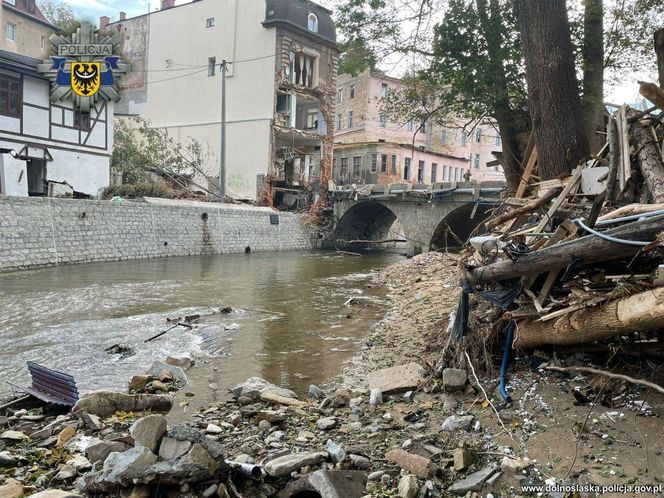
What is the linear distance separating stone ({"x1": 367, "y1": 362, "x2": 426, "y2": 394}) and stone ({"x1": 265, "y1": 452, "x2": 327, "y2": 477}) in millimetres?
1835

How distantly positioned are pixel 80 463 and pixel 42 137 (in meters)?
21.0

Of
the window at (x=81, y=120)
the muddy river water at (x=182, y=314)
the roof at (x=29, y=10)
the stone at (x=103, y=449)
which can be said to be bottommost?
the muddy river water at (x=182, y=314)

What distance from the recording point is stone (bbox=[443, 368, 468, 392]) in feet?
16.8

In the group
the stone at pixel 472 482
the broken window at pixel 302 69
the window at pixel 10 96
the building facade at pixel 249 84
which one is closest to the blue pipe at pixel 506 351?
the stone at pixel 472 482

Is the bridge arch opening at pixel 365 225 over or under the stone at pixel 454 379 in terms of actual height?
over

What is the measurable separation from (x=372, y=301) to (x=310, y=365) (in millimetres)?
6315

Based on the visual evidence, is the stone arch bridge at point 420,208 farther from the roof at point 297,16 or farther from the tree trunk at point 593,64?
the tree trunk at point 593,64

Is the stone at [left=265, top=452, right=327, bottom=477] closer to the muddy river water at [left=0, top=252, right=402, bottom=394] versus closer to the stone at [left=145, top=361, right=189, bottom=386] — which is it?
the muddy river water at [left=0, top=252, right=402, bottom=394]

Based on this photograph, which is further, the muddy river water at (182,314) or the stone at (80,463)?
the muddy river water at (182,314)

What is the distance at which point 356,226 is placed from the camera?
36.8 m

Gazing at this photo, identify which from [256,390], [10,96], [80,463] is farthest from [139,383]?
[10,96]

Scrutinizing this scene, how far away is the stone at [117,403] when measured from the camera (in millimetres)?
5246

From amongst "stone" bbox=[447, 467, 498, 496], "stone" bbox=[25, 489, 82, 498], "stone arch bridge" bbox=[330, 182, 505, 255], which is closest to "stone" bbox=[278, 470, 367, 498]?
"stone" bbox=[447, 467, 498, 496]

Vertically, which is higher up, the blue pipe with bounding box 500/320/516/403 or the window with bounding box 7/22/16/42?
the window with bounding box 7/22/16/42
